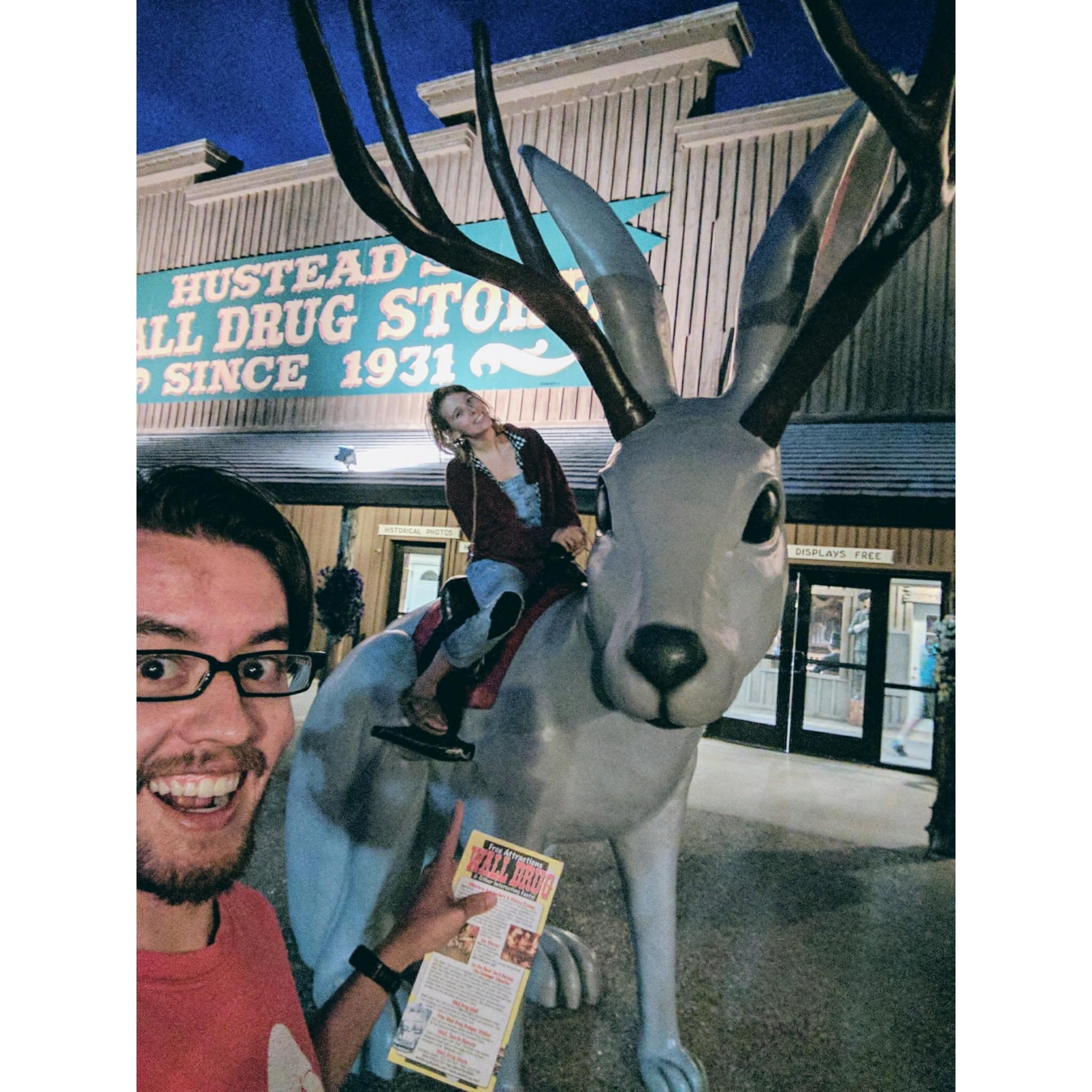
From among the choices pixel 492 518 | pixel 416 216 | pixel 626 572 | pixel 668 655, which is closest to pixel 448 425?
pixel 492 518

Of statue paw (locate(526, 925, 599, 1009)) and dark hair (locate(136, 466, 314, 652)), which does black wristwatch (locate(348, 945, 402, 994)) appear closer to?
statue paw (locate(526, 925, 599, 1009))

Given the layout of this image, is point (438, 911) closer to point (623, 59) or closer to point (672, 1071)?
point (672, 1071)

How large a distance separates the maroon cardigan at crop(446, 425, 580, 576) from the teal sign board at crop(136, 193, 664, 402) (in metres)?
0.13

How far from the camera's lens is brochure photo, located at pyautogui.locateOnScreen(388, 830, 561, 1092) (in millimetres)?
880

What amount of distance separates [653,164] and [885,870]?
3.27ft

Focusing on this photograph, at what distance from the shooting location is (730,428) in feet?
2.63

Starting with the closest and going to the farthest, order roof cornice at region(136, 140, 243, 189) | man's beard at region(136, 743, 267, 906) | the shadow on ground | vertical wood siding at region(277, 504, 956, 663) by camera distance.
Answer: the shadow on ground, man's beard at region(136, 743, 267, 906), vertical wood siding at region(277, 504, 956, 663), roof cornice at region(136, 140, 243, 189)

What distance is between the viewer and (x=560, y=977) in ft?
2.92

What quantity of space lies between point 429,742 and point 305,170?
3.11ft

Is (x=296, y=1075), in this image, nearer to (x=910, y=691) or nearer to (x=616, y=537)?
(x=616, y=537)

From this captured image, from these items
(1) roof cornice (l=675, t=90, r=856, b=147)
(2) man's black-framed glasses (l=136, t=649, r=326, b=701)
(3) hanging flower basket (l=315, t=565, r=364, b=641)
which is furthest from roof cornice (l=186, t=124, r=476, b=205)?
(2) man's black-framed glasses (l=136, t=649, r=326, b=701)

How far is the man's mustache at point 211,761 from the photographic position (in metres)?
0.90

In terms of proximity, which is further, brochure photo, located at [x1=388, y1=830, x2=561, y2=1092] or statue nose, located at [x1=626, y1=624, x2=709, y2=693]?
brochure photo, located at [x1=388, y1=830, x2=561, y2=1092]

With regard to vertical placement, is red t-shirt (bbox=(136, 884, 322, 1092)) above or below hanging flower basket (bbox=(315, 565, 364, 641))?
below
